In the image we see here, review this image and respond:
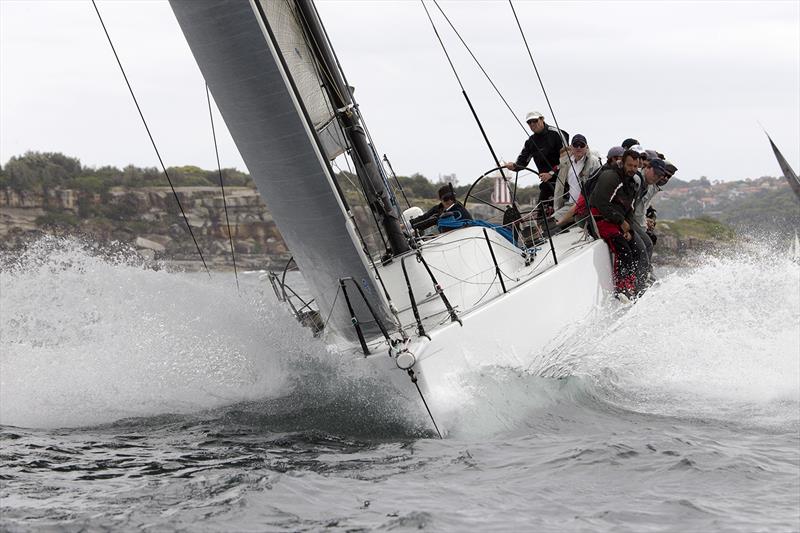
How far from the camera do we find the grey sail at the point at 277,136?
229 inches

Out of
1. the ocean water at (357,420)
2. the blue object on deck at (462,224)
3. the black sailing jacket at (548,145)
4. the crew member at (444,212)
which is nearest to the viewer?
the ocean water at (357,420)

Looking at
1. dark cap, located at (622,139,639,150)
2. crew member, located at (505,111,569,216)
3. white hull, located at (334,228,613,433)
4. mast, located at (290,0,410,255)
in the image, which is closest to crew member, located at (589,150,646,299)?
white hull, located at (334,228,613,433)

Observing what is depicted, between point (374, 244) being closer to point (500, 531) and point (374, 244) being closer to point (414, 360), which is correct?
point (414, 360)

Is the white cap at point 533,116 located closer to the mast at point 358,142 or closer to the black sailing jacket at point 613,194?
the black sailing jacket at point 613,194

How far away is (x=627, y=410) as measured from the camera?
6719mm

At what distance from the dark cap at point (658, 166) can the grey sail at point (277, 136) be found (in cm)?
A: 415

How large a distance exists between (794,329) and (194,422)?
494cm

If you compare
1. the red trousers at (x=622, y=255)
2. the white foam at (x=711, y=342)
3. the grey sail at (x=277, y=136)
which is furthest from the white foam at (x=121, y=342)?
the red trousers at (x=622, y=255)

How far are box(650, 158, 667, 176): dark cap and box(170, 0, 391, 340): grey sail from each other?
415 centimetres

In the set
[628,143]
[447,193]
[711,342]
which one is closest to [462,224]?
[447,193]

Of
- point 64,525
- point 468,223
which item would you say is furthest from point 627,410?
point 64,525

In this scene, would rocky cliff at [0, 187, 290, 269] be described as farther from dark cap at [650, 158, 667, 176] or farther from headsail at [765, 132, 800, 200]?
headsail at [765, 132, 800, 200]

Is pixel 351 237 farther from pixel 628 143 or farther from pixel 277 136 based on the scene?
pixel 628 143

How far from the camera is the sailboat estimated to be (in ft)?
19.2
